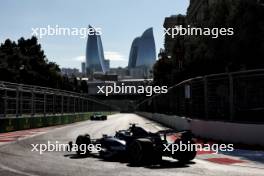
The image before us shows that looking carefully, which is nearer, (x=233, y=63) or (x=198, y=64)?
(x=233, y=63)

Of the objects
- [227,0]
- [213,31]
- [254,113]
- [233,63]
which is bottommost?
[254,113]

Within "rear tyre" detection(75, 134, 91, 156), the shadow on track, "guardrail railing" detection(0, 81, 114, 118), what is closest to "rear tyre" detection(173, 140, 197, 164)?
the shadow on track

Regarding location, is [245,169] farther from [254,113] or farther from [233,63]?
[233,63]

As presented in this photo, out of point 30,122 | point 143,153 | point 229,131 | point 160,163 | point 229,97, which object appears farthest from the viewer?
point 30,122

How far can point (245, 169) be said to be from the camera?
11680 mm

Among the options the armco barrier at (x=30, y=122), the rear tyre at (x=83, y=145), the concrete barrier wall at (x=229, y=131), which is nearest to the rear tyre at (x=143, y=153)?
the rear tyre at (x=83, y=145)

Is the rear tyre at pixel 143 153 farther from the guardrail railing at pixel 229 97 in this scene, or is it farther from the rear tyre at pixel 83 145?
the guardrail railing at pixel 229 97

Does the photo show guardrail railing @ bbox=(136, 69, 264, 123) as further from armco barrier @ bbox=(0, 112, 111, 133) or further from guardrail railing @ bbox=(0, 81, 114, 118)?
guardrail railing @ bbox=(0, 81, 114, 118)

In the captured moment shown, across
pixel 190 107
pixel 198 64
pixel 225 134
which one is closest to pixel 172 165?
pixel 225 134

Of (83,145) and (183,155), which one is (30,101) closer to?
(83,145)

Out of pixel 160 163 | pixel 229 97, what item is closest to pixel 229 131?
pixel 229 97

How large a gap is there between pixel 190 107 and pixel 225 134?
20.4 feet

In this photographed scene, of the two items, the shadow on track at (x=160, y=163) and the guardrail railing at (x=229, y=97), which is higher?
the guardrail railing at (x=229, y=97)

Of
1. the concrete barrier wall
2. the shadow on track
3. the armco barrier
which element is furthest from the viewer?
the armco barrier
